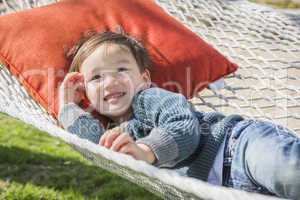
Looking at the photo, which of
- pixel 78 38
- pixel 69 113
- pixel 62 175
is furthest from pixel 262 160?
pixel 62 175

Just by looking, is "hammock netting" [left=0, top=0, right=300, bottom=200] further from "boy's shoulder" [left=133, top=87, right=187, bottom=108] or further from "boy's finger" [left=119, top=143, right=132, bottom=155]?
"boy's shoulder" [left=133, top=87, right=187, bottom=108]

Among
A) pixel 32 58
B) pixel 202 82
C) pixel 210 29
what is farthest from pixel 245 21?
pixel 32 58

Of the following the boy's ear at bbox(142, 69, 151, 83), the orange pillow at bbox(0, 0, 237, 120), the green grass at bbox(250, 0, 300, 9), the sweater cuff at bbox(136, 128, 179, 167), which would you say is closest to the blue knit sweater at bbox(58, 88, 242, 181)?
the sweater cuff at bbox(136, 128, 179, 167)

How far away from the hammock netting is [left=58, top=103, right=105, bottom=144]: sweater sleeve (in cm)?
6

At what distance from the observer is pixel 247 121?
4.93ft

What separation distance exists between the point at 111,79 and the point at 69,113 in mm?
163

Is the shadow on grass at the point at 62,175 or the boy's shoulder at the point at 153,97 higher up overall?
the boy's shoulder at the point at 153,97

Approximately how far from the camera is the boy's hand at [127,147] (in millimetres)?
1373

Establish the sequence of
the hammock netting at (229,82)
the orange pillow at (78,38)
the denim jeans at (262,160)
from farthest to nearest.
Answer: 1. the orange pillow at (78,38)
2. the hammock netting at (229,82)
3. the denim jeans at (262,160)

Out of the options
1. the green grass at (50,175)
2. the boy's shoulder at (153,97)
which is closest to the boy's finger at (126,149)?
the boy's shoulder at (153,97)

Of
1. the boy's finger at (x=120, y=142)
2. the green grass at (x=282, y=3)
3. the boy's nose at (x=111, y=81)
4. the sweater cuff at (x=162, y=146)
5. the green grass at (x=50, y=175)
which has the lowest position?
the green grass at (x=282, y=3)

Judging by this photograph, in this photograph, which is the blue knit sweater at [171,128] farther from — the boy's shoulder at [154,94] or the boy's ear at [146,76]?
the boy's ear at [146,76]

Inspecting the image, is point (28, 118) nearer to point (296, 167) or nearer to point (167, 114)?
point (167, 114)

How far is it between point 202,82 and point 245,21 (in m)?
0.61
